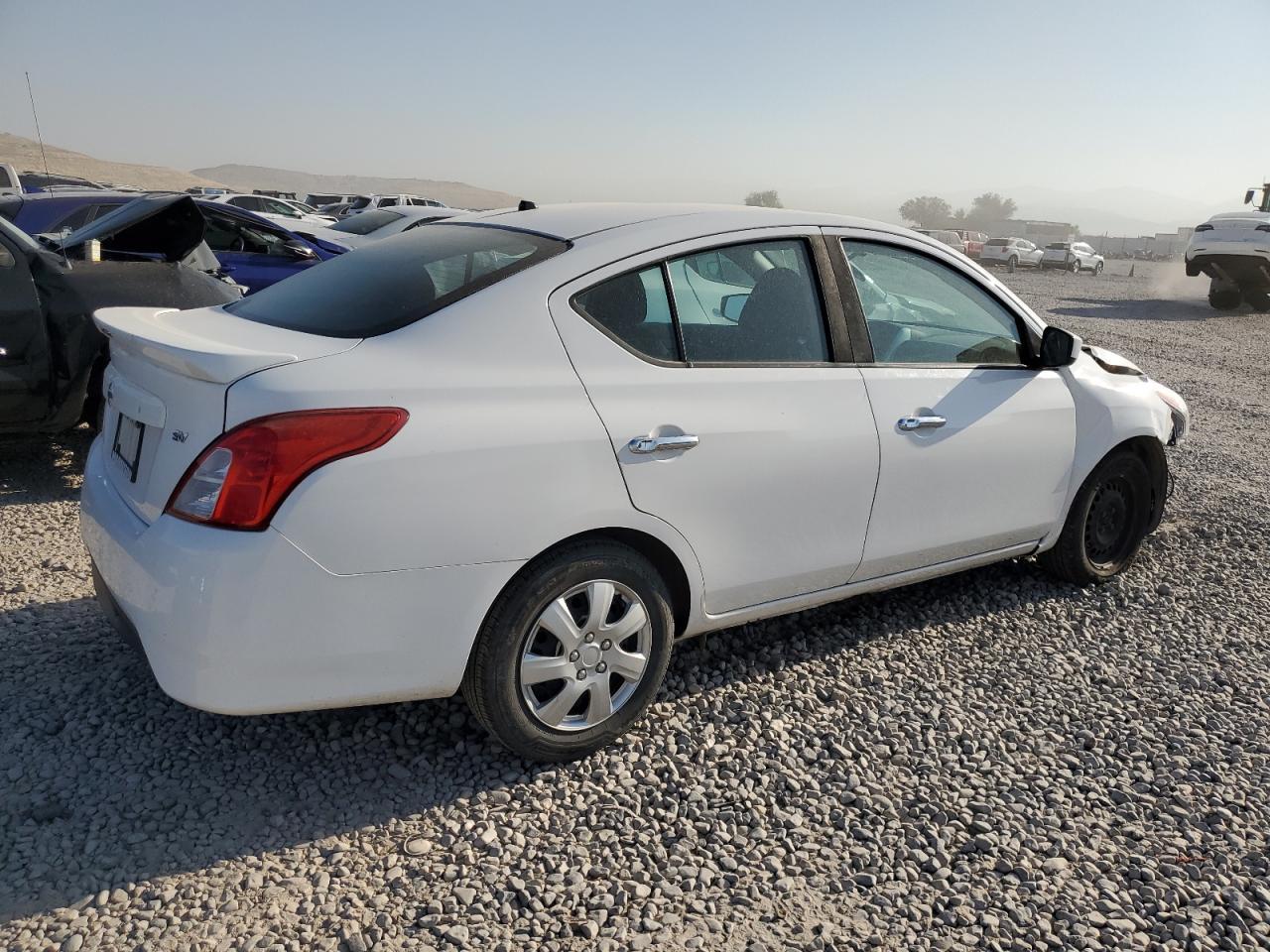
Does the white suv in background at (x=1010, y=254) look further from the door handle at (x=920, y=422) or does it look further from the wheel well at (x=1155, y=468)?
the door handle at (x=920, y=422)

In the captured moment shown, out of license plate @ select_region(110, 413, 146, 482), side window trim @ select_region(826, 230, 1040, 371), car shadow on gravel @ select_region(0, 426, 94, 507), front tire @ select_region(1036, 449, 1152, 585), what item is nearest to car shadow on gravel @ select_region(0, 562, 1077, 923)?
license plate @ select_region(110, 413, 146, 482)

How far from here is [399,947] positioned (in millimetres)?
2275

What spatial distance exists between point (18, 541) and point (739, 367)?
3701 mm

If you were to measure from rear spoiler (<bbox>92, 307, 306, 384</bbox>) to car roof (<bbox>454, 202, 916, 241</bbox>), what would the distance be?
3.29 ft

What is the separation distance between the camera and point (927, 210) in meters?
154

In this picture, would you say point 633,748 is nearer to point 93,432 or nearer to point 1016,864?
point 1016,864

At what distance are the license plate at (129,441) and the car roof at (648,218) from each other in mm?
1342

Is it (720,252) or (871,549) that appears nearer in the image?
(720,252)

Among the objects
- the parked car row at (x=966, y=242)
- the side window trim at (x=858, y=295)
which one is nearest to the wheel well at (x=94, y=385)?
the side window trim at (x=858, y=295)

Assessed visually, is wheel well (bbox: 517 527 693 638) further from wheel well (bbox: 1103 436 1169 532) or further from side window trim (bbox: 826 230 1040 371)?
wheel well (bbox: 1103 436 1169 532)

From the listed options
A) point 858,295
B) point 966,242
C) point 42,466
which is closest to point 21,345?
point 42,466

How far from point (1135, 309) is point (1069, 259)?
23.1m

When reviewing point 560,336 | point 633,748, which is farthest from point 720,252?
point 633,748

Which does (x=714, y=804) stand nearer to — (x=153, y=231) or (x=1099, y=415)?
(x=1099, y=415)
